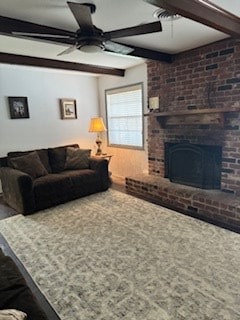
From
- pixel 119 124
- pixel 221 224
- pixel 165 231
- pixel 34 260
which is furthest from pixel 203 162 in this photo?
pixel 34 260

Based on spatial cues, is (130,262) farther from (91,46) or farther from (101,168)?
(101,168)

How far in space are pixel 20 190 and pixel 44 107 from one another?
2.04 m

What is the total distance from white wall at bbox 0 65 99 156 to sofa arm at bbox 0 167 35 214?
0.98 meters

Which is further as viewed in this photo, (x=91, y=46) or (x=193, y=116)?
(x=193, y=116)

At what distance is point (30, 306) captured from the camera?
110cm

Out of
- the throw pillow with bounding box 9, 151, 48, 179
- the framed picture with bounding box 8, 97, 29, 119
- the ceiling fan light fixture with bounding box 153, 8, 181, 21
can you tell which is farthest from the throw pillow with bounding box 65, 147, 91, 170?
the ceiling fan light fixture with bounding box 153, 8, 181, 21

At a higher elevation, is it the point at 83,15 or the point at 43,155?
the point at 83,15

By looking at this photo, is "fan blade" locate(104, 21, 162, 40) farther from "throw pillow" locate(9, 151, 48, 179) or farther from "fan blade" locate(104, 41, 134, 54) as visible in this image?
"throw pillow" locate(9, 151, 48, 179)

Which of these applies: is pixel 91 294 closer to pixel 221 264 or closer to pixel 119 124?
pixel 221 264

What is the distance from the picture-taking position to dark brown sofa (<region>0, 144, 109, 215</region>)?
346cm

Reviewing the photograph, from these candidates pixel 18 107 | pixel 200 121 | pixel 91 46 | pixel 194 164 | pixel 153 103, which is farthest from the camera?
pixel 18 107

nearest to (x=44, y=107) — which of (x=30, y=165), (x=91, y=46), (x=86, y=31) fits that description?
(x=30, y=165)

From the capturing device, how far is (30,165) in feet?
12.6

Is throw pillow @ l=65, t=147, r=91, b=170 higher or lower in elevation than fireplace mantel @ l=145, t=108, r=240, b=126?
lower
